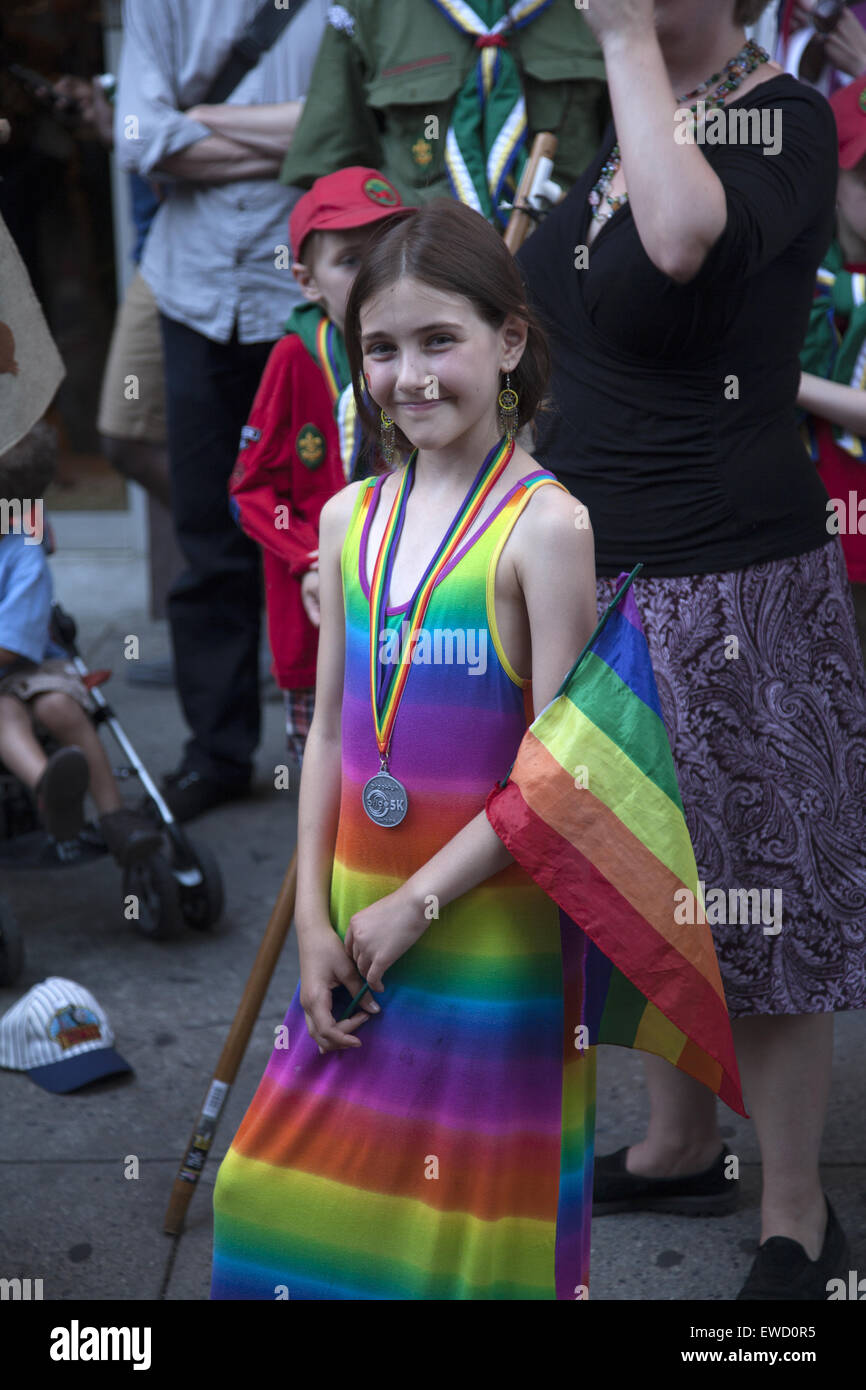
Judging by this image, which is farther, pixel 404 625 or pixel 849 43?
pixel 849 43

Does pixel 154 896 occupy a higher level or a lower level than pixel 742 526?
lower

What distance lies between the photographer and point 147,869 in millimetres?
3910

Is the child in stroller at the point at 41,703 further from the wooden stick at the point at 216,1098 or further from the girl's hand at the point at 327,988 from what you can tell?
the girl's hand at the point at 327,988

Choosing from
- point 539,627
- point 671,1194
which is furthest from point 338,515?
point 671,1194

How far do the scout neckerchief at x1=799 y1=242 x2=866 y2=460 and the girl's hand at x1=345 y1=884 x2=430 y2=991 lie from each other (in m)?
1.57

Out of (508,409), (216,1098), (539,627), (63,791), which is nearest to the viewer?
(539,627)

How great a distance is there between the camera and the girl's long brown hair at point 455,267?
189 cm

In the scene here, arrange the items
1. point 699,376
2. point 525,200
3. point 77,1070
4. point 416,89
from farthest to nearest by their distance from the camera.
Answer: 1. point 416,89
2. point 77,1070
3. point 525,200
4. point 699,376

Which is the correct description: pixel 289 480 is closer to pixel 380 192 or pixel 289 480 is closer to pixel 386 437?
pixel 380 192

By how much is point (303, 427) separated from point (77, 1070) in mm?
1440

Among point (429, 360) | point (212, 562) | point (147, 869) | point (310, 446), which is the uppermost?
point (429, 360)

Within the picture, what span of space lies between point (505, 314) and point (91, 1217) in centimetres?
184

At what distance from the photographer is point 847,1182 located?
116 inches

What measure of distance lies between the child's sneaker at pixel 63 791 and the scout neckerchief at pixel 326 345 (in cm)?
120
